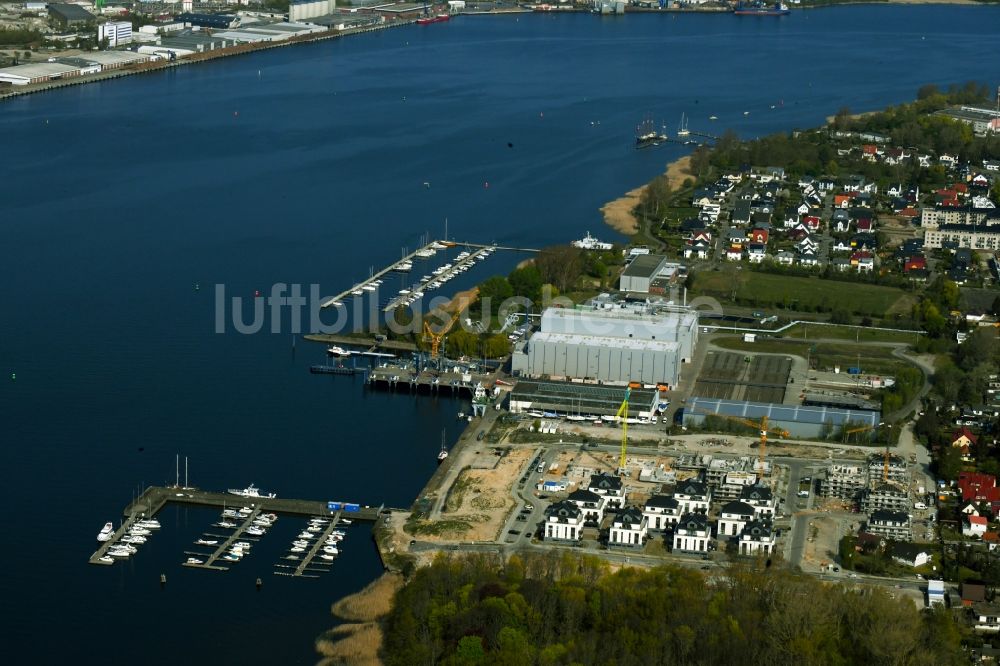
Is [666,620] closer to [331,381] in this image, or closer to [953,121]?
[331,381]

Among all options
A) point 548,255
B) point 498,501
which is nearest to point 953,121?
point 548,255

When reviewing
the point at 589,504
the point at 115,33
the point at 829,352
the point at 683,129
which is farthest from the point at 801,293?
the point at 115,33

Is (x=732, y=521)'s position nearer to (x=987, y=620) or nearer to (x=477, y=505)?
(x=477, y=505)

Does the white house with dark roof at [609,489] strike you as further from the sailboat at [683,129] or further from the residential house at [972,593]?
the sailboat at [683,129]

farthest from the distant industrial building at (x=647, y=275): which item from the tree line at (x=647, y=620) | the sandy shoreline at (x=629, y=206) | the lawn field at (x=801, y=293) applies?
the tree line at (x=647, y=620)

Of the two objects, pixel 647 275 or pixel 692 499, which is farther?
pixel 647 275

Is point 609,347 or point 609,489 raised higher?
point 609,347

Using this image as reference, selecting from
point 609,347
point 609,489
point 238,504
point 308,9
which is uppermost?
point 308,9
